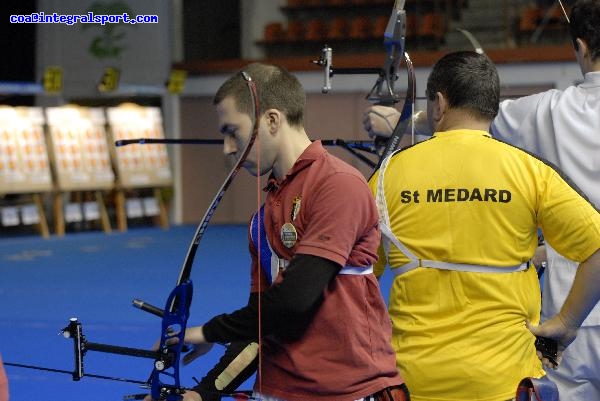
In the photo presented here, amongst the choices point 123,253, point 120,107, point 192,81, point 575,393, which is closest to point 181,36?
point 192,81

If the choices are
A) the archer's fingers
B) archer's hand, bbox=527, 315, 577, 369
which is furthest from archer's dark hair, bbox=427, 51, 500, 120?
the archer's fingers

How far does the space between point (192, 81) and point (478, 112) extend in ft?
52.0

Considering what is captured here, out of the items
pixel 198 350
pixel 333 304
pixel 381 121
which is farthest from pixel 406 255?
pixel 381 121

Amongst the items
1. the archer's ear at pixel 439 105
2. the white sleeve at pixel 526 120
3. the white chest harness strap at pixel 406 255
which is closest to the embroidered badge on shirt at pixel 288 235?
the white chest harness strap at pixel 406 255

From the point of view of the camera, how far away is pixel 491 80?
270cm

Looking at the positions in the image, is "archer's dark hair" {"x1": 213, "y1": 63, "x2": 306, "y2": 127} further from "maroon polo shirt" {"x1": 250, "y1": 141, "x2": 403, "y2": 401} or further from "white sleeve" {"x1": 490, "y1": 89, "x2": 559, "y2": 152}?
"white sleeve" {"x1": 490, "y1": 89, "x2": 559, "y2": 152}

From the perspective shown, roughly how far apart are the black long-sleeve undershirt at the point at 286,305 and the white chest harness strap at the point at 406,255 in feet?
1.93

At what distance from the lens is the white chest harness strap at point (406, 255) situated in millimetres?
2637

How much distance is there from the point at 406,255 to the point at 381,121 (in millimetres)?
812

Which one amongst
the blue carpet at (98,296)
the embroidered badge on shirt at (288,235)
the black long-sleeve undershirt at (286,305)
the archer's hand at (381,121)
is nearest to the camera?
the black long-sleeve undershirt at (286,305)

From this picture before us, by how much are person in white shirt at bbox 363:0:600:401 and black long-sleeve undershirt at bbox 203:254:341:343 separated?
1361mm

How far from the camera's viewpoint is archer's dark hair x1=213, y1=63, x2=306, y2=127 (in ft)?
7.14

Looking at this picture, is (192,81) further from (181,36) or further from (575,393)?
(575,393)

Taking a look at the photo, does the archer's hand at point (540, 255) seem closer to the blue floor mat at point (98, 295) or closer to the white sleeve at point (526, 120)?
the white sleeve at point (526, 120)
